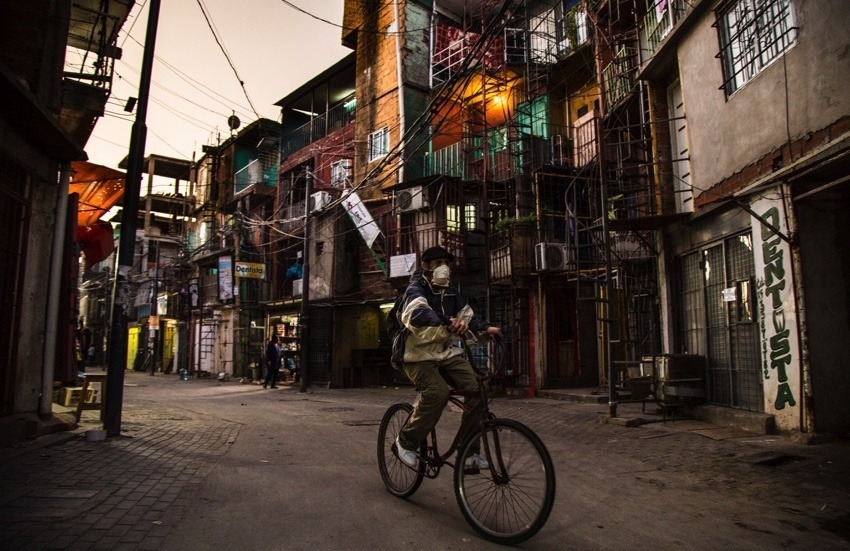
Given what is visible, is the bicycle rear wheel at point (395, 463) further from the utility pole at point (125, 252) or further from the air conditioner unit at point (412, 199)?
the air conditioner unit at point (412, 199)

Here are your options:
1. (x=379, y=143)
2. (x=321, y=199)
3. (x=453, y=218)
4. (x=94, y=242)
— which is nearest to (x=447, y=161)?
(x=453, y=218)

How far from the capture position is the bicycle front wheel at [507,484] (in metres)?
3.41

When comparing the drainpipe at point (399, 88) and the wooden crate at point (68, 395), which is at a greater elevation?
the drainpipe at point (399, 88)

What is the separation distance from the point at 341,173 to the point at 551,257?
12.6 m

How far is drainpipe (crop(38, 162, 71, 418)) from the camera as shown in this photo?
7.46 meters

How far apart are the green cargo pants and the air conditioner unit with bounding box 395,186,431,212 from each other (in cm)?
1579

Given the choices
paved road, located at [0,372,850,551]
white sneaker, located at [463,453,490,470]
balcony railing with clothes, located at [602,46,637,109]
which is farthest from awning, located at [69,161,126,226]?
balcony railing with clothes, located at [602,46,637,109]

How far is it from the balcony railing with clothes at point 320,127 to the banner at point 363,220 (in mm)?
5644

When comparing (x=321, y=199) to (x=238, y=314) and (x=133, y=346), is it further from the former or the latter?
(x=133, y=346)

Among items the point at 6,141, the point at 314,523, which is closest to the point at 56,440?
the point at 6,141

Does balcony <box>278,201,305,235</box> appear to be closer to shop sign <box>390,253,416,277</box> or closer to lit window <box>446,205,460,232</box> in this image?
shop sign <box>390,253,416,277</box>

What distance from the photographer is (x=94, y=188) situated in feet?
38.4

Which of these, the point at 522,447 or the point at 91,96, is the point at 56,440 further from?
the point at 91,96

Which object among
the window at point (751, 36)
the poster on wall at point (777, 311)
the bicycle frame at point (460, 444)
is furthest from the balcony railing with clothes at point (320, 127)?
the bicycle frame at point (460, 444)
